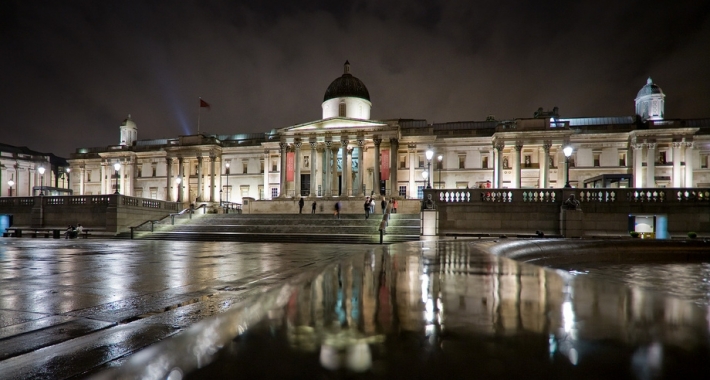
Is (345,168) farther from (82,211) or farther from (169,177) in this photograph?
(169,177)

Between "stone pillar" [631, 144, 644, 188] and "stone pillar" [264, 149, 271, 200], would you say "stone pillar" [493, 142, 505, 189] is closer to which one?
"stone pillar" [631, 144, 644, 188]

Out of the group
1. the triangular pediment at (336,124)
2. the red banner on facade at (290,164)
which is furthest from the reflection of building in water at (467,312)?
the red banner on facade at (290,164)

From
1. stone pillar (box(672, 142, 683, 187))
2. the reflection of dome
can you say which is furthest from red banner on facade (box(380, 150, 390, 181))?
the reflection of dome

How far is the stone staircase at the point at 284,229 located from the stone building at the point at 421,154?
17.0m

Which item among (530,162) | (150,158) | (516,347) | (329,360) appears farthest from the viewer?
(150,158)

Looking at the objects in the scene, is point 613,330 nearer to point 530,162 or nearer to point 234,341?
point 234,341

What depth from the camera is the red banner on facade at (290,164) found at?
54.6 metres

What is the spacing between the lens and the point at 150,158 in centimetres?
6925

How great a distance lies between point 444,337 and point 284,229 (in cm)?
2863

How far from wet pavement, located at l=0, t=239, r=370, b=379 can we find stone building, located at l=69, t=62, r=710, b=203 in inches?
1681

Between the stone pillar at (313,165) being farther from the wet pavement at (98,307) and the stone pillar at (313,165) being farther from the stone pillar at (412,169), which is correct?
the wet pavement at (98,307)

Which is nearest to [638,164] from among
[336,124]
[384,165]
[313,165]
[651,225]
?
[651,225]

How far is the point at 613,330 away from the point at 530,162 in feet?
185

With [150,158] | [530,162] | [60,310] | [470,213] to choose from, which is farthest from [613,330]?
[150,158]
